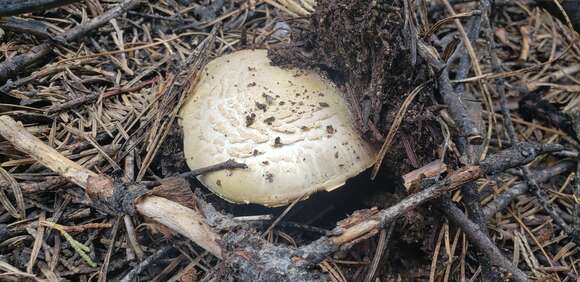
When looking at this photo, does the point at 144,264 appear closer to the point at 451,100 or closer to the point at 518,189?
the point at 451,100

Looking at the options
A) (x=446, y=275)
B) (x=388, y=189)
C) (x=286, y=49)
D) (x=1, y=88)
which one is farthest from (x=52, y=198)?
(x=446, y=275)

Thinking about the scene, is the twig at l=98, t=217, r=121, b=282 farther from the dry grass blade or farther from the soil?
the dry grass blade

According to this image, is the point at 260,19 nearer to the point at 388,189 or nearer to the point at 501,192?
the point at 388,189

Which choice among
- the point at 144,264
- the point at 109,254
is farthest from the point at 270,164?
the point at 109,254

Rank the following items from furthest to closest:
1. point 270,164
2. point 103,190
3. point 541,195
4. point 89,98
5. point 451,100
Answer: point 89,98, point 541,195, point 451,100, point 270,164, point 103,190

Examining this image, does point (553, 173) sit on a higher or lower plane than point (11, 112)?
lower

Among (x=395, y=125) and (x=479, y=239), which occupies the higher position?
(x=395, y=125)
